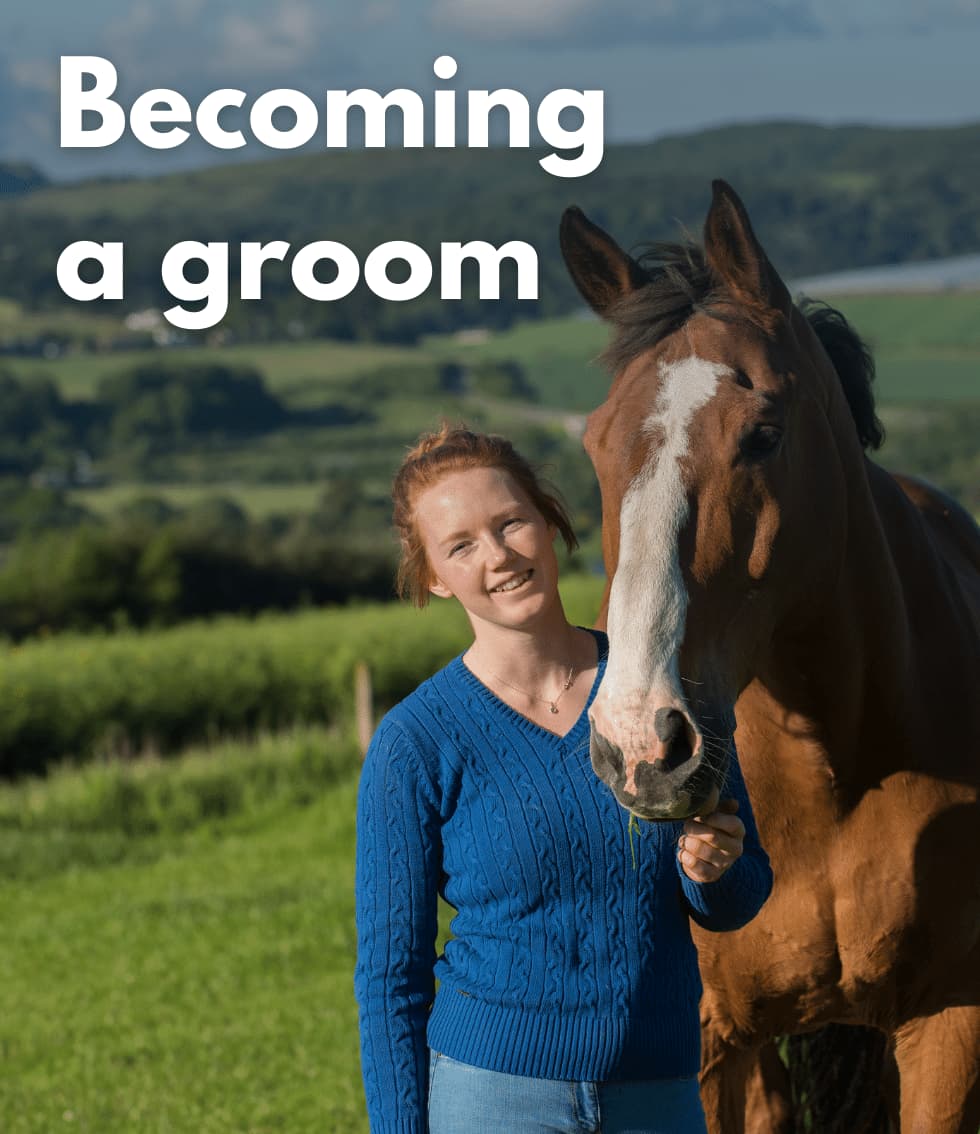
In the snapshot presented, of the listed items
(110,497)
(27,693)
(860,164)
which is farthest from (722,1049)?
(860,164)

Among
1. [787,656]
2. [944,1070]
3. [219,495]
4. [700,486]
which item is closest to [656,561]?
[700,486]

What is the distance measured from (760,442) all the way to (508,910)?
0.87 meters

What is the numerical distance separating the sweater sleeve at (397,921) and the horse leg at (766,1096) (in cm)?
199

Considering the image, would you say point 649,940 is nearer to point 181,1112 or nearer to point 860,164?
point 181,1112

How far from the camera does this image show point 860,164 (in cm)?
11744

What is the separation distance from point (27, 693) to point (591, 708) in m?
18.8

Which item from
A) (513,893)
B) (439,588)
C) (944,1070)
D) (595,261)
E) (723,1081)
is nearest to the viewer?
(513,893)

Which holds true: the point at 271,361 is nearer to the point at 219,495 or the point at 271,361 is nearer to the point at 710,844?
the point at 219,495

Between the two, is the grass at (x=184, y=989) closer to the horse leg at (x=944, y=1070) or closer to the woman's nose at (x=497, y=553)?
the horse leg at (x=944, y=1070)

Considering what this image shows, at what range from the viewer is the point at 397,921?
2.43 m

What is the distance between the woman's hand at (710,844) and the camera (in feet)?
7.77

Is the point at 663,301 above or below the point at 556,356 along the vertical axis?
below

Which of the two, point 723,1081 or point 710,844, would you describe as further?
point 723,1081

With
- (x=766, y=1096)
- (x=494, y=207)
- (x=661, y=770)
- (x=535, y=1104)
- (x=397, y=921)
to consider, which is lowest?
(x=766, y=1096)
